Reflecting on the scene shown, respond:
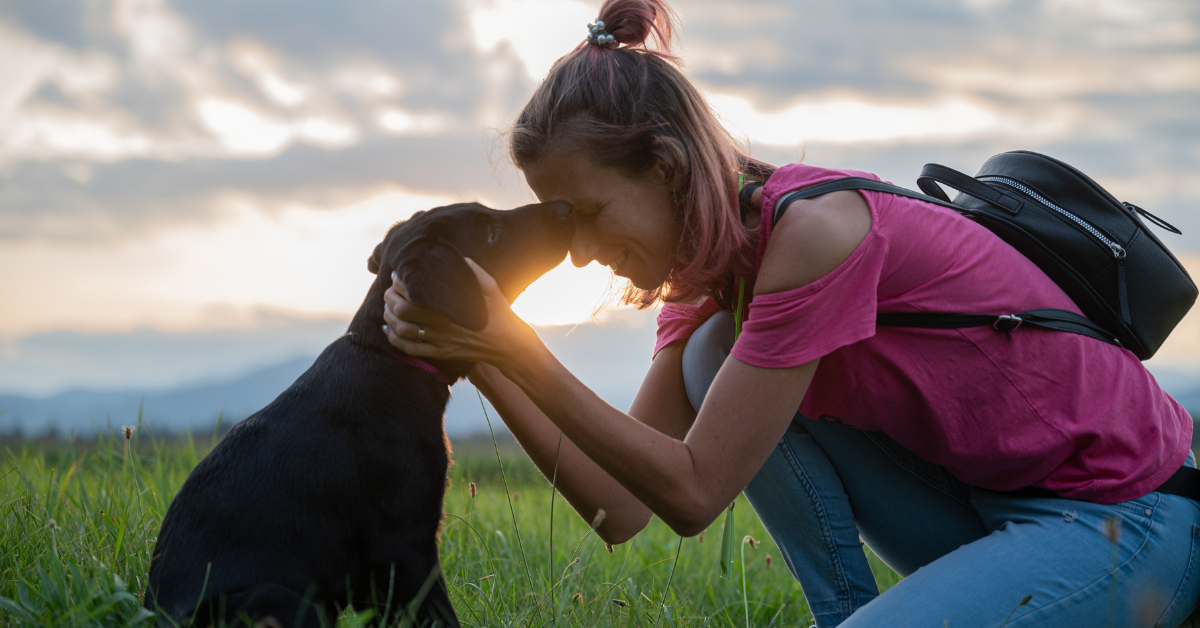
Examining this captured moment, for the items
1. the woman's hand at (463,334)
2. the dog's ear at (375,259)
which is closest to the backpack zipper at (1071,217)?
the woman's hand at (463,334)

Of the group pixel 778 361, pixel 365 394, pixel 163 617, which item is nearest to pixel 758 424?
pixel 778 361

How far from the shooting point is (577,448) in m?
2.60

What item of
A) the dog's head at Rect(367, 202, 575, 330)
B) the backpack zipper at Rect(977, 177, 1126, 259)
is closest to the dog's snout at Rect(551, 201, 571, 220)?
the dog's head at Rect(367, 202, 575, 330)

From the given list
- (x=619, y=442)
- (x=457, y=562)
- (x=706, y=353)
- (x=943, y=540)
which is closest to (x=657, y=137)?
(x=706, y=353)

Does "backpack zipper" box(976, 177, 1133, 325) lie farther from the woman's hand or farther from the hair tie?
the woman's hand

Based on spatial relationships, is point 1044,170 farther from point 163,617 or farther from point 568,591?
point 163,617

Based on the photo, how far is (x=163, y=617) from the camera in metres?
1.99

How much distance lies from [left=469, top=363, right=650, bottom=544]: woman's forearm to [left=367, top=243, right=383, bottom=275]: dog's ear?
1.84ft

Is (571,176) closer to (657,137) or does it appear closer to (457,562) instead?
(657,137)

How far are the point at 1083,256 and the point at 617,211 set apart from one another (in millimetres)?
1362

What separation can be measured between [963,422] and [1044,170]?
82 cm

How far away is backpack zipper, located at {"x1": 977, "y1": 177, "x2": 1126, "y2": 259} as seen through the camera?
7.50ft

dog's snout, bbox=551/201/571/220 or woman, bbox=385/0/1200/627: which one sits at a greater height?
dog's snout, bbox=551/201/571/220

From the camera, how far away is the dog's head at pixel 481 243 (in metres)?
2.22
